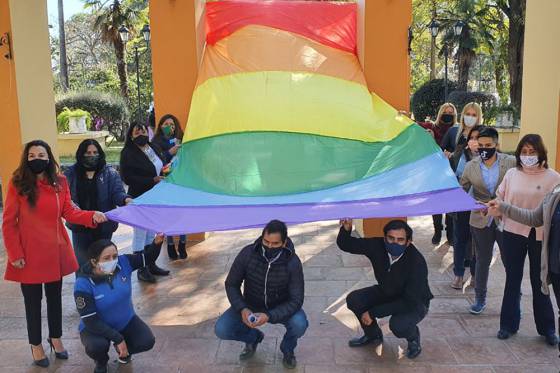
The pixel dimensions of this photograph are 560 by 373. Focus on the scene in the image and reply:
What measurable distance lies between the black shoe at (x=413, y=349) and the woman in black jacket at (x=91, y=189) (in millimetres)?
2626

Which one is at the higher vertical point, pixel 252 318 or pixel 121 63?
pixel 121 63

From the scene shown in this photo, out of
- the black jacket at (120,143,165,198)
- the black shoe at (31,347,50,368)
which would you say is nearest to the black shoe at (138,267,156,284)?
the black jacket at (120,143,165,198)

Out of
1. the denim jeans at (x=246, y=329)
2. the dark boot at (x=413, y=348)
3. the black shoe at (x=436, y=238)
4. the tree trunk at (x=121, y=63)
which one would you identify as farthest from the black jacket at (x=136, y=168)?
the tree trunk at (x=121, y=63)

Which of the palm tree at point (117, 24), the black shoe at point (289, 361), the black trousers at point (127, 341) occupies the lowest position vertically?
the black shoe at point (289, 361)

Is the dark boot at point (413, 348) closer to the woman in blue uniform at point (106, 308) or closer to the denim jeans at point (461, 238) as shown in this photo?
the denim jeans at point (461, 238)

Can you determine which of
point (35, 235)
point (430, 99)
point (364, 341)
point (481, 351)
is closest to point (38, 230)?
point (35, 235)

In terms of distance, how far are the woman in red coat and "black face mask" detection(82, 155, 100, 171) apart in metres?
0.43

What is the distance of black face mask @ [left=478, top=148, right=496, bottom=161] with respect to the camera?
4.98 metres

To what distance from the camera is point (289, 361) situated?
4.27 m

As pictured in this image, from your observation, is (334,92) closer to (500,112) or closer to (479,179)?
(479,179)

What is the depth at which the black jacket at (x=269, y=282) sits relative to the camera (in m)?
4.20

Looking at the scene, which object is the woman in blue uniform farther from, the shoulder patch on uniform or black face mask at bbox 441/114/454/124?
black face mask at bbox 441/114/454/124

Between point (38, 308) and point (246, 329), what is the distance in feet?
5.29

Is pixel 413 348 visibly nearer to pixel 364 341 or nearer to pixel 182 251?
pixel 364 341
